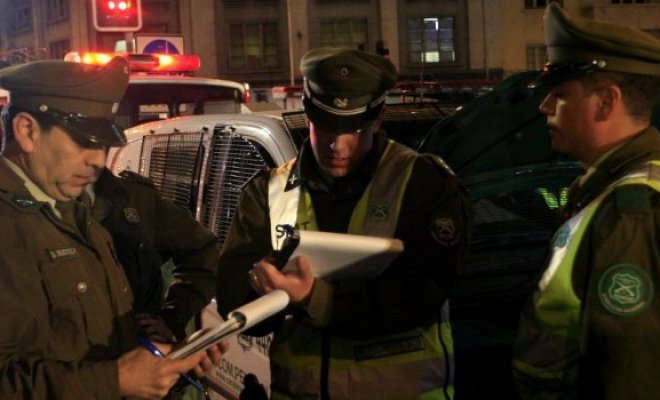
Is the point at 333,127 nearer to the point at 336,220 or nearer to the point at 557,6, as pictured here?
the point at 336,220

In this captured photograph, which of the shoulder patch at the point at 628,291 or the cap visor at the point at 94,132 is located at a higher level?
the cap visor at the point at 94,132

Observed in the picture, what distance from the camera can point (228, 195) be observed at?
425 cm

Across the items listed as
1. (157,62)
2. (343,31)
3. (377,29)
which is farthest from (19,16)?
(157,62)

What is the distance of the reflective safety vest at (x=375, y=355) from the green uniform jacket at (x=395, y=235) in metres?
0.04

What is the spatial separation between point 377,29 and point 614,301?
3048cm

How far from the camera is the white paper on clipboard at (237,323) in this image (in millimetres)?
2010

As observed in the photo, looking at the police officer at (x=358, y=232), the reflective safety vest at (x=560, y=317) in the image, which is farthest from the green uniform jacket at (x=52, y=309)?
the reflective safety vest at (x=560, y=317)

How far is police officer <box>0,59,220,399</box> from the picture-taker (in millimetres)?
2039

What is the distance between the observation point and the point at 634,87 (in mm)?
2170

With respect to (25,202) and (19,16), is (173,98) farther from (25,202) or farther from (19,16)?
(19,16)

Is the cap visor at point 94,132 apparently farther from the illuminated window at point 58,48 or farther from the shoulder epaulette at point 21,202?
the illuminated window at point 58,48

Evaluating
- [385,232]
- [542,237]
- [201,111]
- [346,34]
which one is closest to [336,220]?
[385,232]

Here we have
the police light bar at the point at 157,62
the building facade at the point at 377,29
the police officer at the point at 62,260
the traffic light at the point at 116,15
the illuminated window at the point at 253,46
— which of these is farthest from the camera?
the illuminated window at the point at 253,46

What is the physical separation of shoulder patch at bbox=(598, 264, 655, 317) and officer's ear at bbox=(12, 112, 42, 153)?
1545 mm
